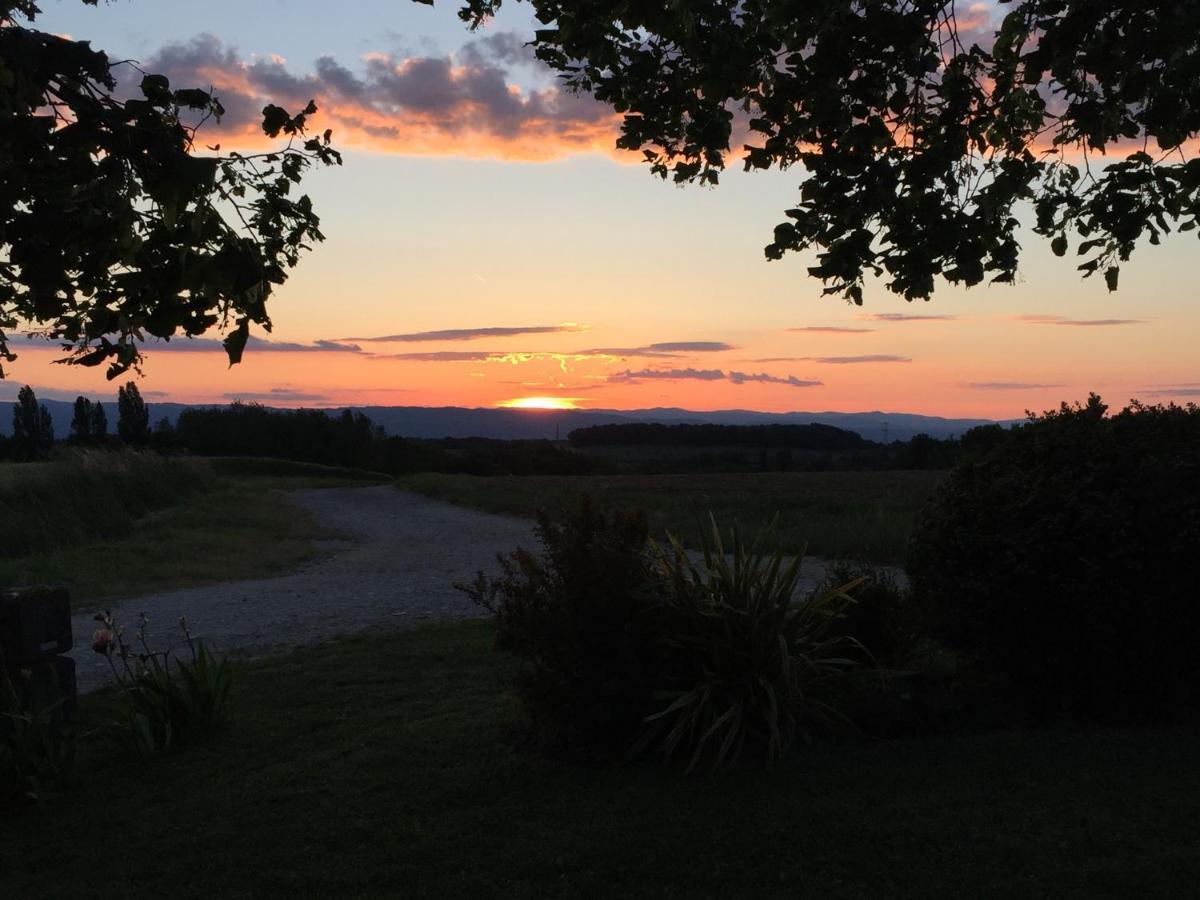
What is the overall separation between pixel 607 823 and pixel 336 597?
8.66 meters

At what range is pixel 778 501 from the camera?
2556 cm

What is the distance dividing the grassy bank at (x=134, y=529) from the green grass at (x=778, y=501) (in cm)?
507

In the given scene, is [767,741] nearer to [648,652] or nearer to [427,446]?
[648,652]

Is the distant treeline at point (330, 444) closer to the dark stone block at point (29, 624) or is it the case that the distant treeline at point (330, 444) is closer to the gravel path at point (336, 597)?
the gravel path at point (336, 597)

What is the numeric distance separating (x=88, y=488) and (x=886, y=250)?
19.0 m

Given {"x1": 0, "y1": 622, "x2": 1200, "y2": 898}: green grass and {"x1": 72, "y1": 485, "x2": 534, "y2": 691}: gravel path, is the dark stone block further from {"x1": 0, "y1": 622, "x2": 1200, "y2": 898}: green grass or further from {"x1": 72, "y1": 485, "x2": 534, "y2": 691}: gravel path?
{"x1": 72, "y1": 485, "x2": 534, "y2": 691}: gravel path

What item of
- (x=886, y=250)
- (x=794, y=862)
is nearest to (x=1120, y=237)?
(x=886, y=250)

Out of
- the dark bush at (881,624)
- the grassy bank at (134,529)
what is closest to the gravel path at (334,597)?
the grassy bank at (134,529)

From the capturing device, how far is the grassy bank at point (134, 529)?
14.4 m

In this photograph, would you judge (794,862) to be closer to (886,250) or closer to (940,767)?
(940,767)

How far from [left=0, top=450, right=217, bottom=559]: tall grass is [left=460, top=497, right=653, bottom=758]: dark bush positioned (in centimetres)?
1390

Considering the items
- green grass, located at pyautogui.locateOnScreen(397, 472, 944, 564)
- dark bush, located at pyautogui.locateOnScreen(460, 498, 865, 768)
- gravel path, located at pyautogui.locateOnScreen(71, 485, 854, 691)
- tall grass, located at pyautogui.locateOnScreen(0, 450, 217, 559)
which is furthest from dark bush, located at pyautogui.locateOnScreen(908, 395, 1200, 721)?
tall grass, located at pyautogui.locateOnScreen(0, 450, 217, 559)

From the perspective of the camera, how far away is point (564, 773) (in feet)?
17.0

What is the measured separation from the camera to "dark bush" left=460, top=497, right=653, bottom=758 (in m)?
5.20
